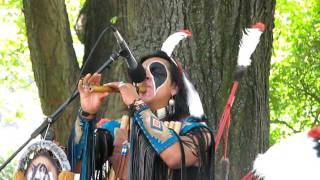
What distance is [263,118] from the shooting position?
4.56 m

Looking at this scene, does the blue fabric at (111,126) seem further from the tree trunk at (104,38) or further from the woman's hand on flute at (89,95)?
the tree trunk at (104,38)

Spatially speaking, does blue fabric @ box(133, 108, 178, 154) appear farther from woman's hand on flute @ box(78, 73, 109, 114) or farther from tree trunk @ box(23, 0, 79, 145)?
tree trunk @ box(23, 0, 79, 145)

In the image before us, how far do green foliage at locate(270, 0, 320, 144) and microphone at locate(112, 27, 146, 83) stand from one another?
4483mm

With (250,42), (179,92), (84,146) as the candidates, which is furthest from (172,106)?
(250,42)

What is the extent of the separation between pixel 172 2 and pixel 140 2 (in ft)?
0.90

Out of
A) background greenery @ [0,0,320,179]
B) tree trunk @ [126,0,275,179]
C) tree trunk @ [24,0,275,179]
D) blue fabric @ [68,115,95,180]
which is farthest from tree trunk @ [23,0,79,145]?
background greenery @ [0,0,320,179]

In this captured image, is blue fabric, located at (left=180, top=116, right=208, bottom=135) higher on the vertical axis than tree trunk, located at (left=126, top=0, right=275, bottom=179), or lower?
lower

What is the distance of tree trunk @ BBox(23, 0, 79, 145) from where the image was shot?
17.6ft

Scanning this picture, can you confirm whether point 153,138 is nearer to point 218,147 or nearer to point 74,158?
point 74,158

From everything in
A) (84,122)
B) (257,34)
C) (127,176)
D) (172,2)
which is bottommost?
(127,176)

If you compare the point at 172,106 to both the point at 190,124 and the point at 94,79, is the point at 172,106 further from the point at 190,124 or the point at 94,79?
the point at 94,79

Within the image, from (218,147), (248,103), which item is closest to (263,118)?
(248,103)

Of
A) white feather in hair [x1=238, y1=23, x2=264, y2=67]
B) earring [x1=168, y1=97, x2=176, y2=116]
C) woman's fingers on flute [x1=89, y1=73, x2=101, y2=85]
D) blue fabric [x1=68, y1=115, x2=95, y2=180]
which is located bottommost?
blue fabric [x1=68, y1=115, x2=95, y2=180]

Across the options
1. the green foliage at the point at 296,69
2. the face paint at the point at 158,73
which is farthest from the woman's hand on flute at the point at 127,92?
the green foliage at the point at 296,69
